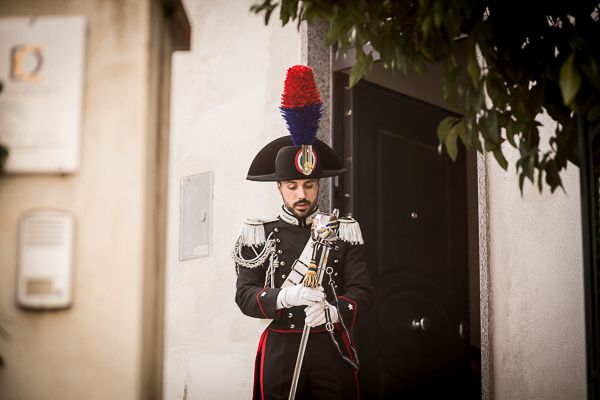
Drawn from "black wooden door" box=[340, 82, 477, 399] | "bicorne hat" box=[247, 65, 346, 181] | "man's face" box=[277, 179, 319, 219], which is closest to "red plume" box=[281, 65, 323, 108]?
"bicorne hat" box=[247, 65, 346, 181]

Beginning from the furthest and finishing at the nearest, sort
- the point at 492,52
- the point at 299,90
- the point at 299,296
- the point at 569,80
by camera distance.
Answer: the point at 299,90 → the point at 299,296 → the point at 492,52 → the point at 569,80

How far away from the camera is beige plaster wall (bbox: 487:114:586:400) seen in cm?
397

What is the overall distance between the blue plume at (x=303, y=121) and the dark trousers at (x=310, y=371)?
1.01 meters

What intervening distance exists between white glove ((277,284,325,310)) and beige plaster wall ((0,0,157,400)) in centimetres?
126

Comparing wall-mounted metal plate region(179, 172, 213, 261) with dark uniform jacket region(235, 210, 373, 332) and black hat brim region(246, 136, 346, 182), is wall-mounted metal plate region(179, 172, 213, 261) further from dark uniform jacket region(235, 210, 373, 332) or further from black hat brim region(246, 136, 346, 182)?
dark uniform jacket region(235, 210, 373, 332)

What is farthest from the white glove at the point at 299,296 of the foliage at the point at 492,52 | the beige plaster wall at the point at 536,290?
the beige plaster wall at the point at 536,290

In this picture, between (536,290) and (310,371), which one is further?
(536,290)

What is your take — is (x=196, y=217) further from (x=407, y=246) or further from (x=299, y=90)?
(x=299, y=90)

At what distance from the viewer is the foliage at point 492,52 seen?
2588mm

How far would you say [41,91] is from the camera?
243 cm

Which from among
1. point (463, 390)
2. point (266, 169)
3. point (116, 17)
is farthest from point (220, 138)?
point (116, 17)

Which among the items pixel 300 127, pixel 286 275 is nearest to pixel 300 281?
pixel 286 275

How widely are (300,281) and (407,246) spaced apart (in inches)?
60.4

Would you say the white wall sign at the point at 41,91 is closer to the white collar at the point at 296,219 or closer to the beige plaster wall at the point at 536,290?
the white collar at the point at 296,219
